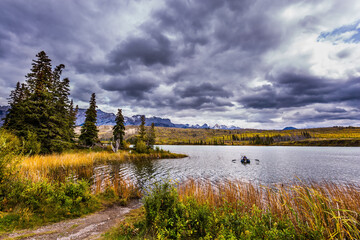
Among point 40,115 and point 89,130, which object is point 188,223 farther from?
point 89,130

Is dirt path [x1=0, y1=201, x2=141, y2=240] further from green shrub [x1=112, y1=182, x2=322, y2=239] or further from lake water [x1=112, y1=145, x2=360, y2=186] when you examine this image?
lake water [x1=112, y1=145, x2=360, y2=186]

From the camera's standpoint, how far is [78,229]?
6871mm

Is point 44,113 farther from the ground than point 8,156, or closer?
farther from the ground

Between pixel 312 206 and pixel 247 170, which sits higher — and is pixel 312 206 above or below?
above

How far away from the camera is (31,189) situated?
793 centimetres

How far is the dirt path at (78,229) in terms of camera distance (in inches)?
239

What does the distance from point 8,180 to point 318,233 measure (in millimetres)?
12432

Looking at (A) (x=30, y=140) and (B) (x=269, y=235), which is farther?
(A) (x=30, y=140)

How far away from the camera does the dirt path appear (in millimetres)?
6071

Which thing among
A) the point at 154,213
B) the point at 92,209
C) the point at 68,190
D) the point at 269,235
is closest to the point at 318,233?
the point at 269,235

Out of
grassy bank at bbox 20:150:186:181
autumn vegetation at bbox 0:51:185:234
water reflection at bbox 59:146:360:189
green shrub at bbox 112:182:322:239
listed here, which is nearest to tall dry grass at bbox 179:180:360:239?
green shrub at bbox 112:182:322:239

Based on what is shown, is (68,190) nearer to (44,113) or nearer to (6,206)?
(6,206)

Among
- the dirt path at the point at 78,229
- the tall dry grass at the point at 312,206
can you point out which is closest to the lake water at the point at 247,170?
the tall dry grass at the point at 312,206

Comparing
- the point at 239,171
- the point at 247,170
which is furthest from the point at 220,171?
the point at 247,170
